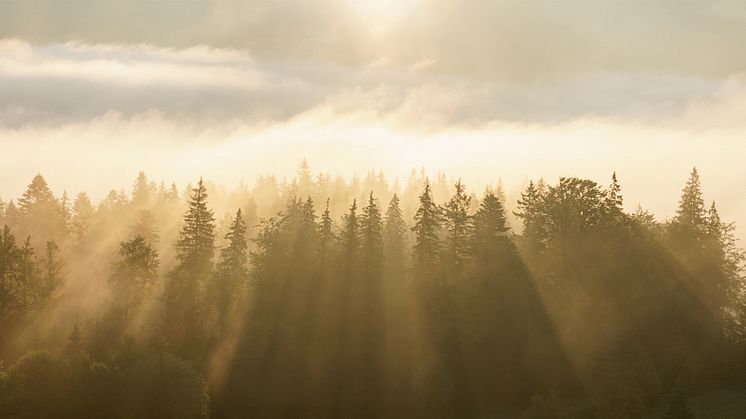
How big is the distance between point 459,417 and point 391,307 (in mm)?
16796

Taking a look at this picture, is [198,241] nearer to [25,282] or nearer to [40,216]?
[25,282]

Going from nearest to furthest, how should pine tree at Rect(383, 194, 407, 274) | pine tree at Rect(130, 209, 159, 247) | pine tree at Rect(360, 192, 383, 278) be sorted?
pine tree at Rect(360, 192, 383, 278) < pine tree at Rect(383, 194, 407, 274) < pine tree at Rect(130, 209, 159, 247)

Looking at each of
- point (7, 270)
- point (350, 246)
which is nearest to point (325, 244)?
point (350, 246)

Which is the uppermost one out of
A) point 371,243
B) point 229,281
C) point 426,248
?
point 371,243

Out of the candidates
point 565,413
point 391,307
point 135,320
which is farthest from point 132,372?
point 565,413

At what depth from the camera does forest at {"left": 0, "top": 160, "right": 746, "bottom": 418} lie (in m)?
64.5

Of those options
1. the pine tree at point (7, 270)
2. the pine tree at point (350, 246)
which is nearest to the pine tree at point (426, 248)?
the pine tree at point (350, 246)

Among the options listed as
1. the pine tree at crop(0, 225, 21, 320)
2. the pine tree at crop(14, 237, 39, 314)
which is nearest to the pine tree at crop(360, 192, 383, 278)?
the pine tree at crop(14, 237, 39, 314)

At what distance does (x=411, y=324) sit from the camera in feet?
263

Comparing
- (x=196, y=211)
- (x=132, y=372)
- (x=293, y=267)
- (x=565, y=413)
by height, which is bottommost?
(x=565, y=413)

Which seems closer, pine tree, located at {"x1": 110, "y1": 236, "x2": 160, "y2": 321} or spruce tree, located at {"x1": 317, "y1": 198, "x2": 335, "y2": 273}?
spruce tree, located at {"x1": 317, "y1": 198, "x2": 335, "y2": 273}

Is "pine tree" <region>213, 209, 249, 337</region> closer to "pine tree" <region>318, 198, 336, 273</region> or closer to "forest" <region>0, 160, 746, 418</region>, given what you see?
"forest" <region>0, 160, 746, 418</region>

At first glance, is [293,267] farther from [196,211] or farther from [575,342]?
[575,342]

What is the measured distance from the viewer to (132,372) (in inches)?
2530
